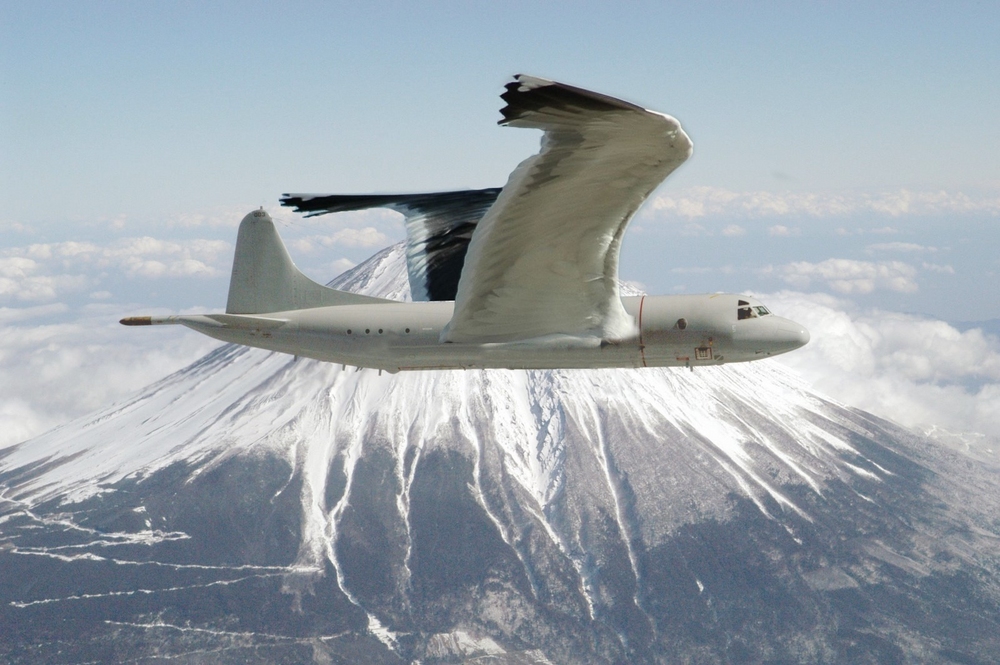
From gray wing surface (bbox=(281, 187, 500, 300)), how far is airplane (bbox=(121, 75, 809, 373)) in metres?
0.06

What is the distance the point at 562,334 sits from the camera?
4169 cm

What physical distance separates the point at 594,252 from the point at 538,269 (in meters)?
A: 2.22

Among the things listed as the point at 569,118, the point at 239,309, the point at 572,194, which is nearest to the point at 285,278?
the point at 239,309

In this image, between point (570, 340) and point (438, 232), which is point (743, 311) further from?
point (438, 232)

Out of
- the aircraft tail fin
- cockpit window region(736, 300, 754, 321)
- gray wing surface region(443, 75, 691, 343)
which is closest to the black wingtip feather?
gray wing surface region(443, 75, 691, 343)

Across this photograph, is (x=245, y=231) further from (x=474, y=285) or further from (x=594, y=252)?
(x=594, y=252)

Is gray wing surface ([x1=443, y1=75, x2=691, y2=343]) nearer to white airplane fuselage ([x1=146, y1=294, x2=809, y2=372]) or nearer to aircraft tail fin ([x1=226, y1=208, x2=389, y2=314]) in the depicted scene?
white airplane fuselage ([x1=146, y1=294, x2=809, y2=372])

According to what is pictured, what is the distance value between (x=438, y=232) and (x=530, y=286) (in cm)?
1288

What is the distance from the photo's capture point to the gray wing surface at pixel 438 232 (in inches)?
1987

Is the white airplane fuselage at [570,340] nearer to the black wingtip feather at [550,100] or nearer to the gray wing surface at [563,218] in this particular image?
the gray wing surface at [563,218]

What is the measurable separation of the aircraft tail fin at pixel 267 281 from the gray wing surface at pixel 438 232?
14.1 feet

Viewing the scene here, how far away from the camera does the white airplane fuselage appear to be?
139ft

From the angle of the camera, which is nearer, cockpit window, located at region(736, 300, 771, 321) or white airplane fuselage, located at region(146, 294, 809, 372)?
white airplane fuselage, located at region(146, 294, 809, 372)

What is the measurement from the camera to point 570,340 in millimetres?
41594
